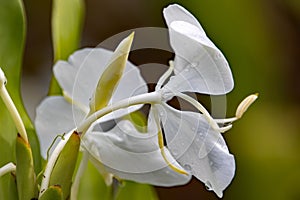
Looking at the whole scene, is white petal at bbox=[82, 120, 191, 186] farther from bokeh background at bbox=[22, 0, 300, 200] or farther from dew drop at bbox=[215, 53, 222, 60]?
bokeh background at bbox=[22, 0, 300, 200]

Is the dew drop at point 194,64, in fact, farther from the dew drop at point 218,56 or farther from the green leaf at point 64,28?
the green leaf at point 64,28

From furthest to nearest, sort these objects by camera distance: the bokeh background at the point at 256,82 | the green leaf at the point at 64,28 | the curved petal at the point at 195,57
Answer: the bokeh background at the point at 256,82 < the green leaf at the point at 64,28 < the curved petal at the point at 195,57

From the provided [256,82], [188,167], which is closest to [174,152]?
[188,167]

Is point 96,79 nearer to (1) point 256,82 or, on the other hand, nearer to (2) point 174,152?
(2) point 174,152

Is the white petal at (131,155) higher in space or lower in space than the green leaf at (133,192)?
higher

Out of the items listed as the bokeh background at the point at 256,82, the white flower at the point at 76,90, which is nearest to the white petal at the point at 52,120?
the white flower at the point at 76,90

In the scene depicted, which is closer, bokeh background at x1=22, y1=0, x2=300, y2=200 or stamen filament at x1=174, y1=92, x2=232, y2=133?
stamen filament at x1=174, y1=92, x2=232, y2=133

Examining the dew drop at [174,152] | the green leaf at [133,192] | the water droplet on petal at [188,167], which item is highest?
the dew drop at [174,152]

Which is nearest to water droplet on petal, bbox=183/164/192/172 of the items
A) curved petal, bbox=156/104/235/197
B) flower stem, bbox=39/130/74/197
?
curved petal, bbox=156/104/235/197
